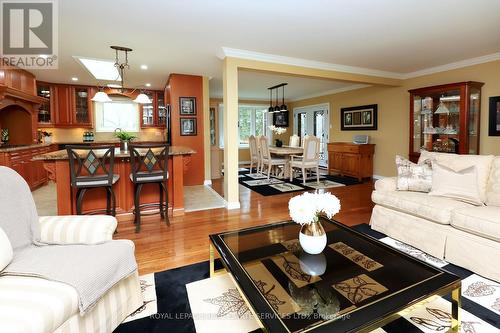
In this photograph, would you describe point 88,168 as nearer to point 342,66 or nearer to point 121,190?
point 121,190

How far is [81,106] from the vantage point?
21.9 feet

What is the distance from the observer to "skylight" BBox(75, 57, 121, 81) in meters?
4.49

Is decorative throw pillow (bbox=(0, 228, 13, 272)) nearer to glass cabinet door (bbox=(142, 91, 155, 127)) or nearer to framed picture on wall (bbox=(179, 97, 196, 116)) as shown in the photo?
framed picture on wall (bbox=(179, 97, 196, 116))

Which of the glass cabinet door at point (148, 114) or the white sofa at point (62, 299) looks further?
the glass cabinet door at point (148, 114)

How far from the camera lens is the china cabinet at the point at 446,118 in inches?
177

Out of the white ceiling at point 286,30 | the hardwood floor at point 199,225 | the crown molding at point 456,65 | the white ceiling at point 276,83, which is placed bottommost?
the hardwood floor at point 199,225

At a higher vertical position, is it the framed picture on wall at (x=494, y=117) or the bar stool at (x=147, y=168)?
the framed picture on wall at (x=494, y=117)

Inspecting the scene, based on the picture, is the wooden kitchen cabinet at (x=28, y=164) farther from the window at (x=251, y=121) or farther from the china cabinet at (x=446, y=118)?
the china cabinet at (x=446, y=118)

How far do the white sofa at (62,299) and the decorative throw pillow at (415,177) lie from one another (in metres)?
2.92

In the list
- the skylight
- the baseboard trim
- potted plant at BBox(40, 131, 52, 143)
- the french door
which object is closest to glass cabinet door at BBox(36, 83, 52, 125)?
potted plant at BBox(40, 131, 52, 143)

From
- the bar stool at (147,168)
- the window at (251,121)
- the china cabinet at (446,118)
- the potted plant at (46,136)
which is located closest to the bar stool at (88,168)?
the bar stool at (147,168)

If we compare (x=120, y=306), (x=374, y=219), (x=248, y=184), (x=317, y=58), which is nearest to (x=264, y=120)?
(x=248, y=184)

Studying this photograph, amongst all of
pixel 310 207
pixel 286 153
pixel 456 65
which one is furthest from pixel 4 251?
pixel 456 65

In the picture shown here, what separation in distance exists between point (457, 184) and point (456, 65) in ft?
11.2
